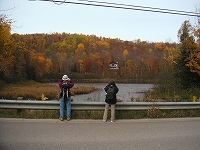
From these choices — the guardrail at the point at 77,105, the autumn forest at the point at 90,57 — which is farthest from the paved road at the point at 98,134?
the autumn forest at the point at 90,57

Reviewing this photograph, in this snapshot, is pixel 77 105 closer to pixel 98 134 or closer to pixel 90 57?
pixel 98 134

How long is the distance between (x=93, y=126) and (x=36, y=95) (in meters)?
19.2

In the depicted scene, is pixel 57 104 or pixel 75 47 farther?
pixel 75 47

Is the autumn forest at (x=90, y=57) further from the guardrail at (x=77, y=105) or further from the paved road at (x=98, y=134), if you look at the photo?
the paved road at (x=98, y=134)

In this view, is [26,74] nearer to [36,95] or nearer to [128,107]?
[36,95]

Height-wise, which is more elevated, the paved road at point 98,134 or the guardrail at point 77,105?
the guardrail at point 77,105

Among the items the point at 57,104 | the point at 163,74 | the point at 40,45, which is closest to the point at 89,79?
the point at 163,74

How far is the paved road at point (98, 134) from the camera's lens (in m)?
5.47

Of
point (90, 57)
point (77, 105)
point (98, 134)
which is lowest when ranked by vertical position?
point (98, 134)

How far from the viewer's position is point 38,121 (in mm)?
7789

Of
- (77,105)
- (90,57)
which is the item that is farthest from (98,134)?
(90,57)

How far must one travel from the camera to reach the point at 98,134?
645 cm

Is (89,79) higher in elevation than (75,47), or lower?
lower

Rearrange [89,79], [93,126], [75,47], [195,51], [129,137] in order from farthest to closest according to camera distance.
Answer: [75,47] → [89,79] → [195,51] → [93,126] → [129,137]
